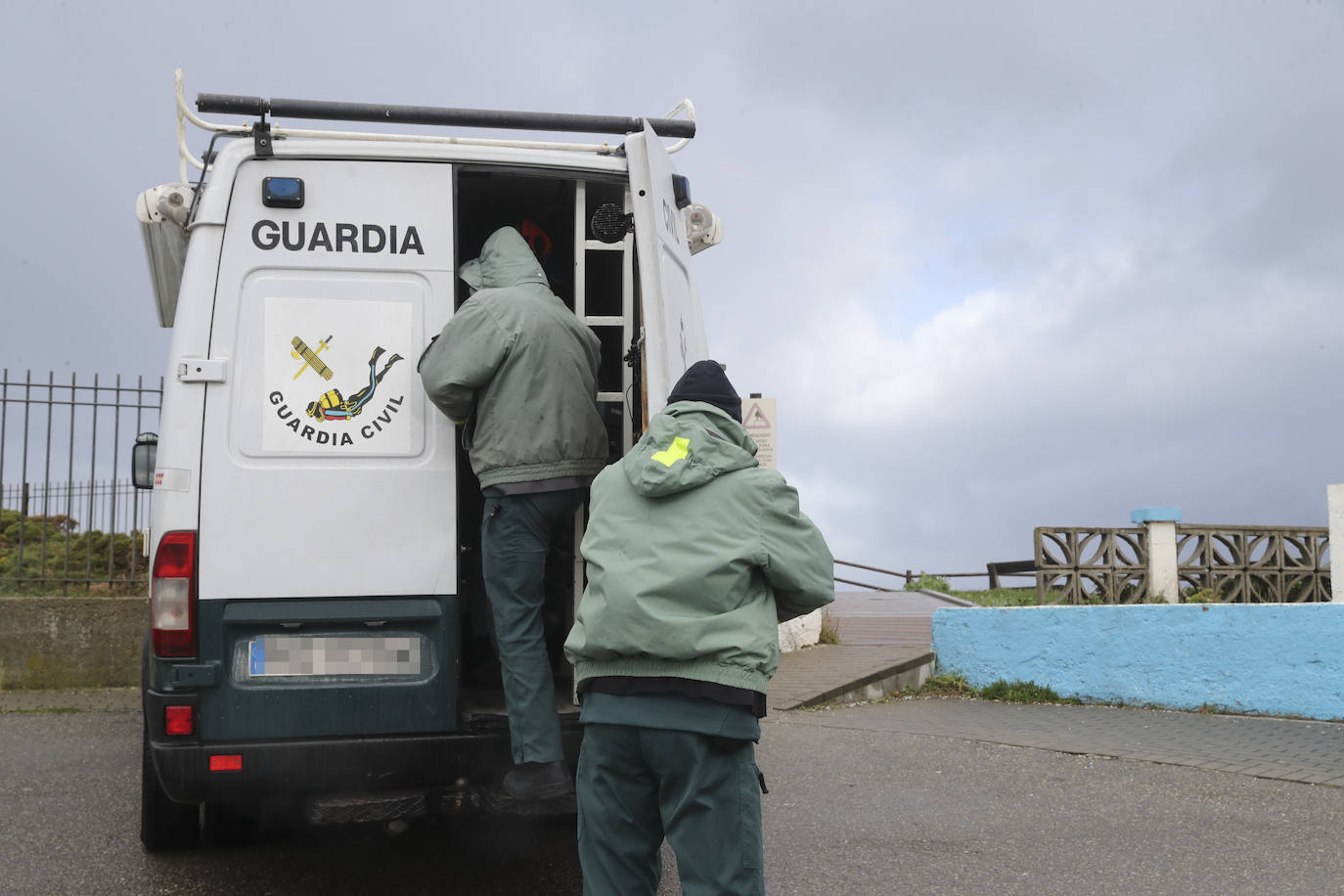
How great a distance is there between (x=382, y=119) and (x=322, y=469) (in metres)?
1.29

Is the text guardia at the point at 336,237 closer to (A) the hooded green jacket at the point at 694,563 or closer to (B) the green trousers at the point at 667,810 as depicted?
(A) the hooded green jacket at the point at 694,563

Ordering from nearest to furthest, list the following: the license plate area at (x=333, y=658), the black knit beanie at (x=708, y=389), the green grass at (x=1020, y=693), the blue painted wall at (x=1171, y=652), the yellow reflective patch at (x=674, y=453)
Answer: the yellow reflective patch at (x=674, y=453) < the black knit beanie at (x=708, y=389) < the license plate area at (x=333, y=658) < the blue painted wall at (x=1171, y=652) < the green grass at (x=1020, y=693)

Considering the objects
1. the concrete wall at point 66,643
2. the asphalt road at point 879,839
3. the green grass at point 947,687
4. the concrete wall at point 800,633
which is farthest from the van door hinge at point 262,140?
the concrete wall at point 800,633

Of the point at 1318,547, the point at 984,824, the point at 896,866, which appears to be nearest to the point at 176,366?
the point at 896,866

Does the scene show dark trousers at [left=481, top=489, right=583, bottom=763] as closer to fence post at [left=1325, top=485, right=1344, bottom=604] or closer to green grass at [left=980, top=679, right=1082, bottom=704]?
green grass at [left=980, top=679, right=1082, bottom=704]

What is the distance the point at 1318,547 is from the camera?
1998cm

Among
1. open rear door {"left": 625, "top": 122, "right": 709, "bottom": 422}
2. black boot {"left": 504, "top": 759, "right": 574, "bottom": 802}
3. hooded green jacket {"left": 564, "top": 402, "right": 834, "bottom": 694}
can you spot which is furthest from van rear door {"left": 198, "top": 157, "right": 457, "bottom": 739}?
hooded green jacket {"left": 564, "top": 402, "right": 834, "bottom": 694}

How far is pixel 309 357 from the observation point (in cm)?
405

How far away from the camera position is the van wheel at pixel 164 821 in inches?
189

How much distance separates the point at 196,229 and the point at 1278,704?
8092 millimetres

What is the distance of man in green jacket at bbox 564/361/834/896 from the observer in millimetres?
2791

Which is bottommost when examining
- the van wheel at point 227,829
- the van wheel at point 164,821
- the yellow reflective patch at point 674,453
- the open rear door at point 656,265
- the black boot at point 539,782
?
the van wheel at point 227,829

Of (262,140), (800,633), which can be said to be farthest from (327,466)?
(800,633)

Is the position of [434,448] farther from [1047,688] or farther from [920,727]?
[1047,688]
